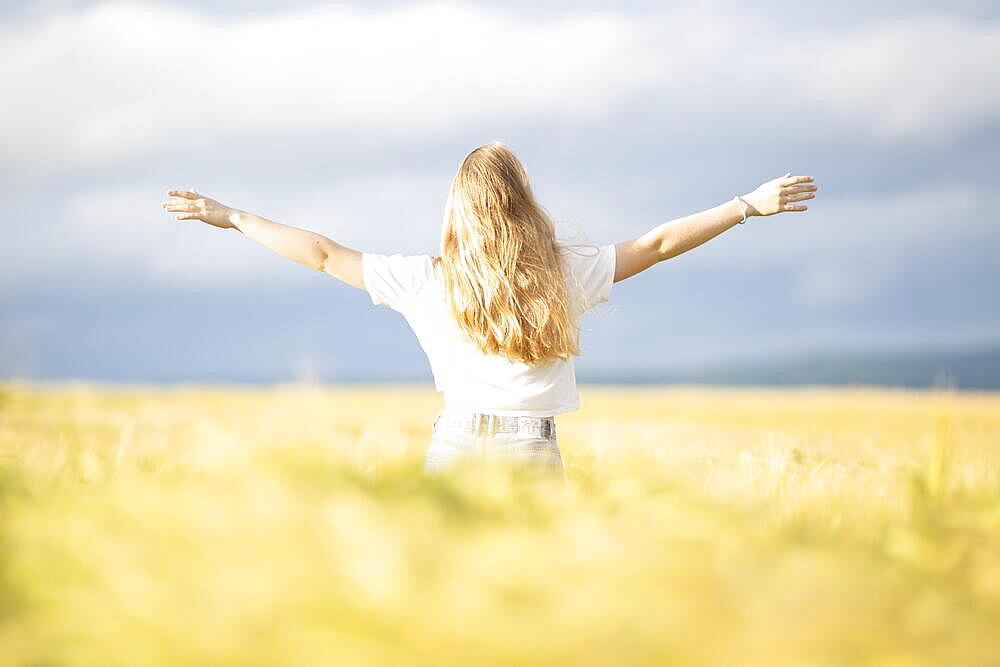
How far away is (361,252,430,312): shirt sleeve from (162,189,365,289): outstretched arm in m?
0.06

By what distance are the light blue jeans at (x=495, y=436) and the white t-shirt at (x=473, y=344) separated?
46 millimetres

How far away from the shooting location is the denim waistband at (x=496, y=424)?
4.32 meters

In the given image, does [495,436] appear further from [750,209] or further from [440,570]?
[440,570]

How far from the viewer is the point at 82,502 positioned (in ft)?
6.82

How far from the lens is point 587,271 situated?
4.64 metres

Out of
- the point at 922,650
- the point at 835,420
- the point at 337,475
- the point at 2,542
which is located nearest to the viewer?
the point at 922,650

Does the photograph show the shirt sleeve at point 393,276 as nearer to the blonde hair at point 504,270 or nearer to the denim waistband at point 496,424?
the blonde hair at point 504,270

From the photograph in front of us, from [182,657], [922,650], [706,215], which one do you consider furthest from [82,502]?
[706,215]

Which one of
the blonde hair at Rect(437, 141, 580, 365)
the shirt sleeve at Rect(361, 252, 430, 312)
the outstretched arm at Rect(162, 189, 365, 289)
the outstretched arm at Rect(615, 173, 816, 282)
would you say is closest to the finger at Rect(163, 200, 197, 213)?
the outstretched arm at Rect(162, 189, 365, 289)

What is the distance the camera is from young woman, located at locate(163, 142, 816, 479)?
14.1 feet

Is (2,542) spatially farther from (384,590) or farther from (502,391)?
(502,391)

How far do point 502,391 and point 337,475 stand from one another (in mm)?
2252

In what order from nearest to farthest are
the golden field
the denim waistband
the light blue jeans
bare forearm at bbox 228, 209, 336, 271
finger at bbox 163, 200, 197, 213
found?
1. the golden field
2. the light blue jeans
3. the denim waistband
4. bare forearm at bbox 228, 209, 336, 271
5. finger at bbox 163, 200, 197, 213

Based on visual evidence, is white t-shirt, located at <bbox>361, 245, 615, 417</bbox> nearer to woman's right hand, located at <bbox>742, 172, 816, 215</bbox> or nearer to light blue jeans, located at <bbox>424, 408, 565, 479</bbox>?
light blue jeans, located at <bbox>424, 408, 565, 479</bbox>
